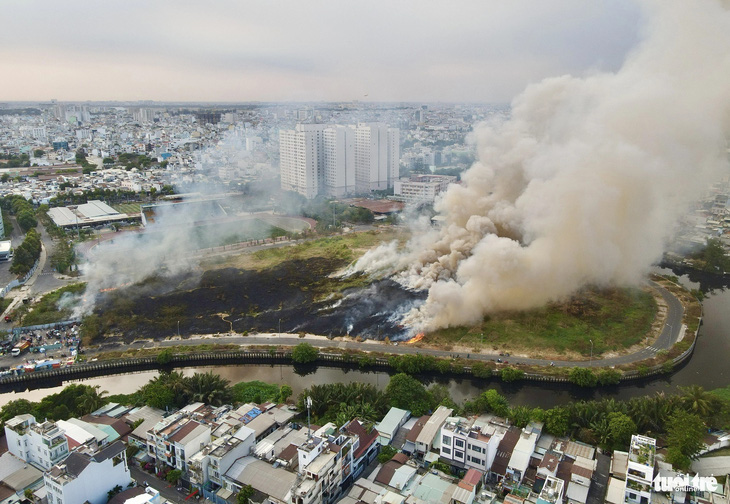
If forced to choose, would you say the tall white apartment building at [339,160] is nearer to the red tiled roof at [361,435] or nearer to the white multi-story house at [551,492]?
the red tiled roof at [361,435]

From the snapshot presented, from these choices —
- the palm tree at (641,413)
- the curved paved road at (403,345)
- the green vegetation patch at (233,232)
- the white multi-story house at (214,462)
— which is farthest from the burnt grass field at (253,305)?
the white multi-story house at (214,462)

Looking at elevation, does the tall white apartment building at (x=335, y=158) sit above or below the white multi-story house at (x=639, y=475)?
above

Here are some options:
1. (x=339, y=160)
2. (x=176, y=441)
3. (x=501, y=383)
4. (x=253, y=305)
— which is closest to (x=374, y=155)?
(x=339, y=160)

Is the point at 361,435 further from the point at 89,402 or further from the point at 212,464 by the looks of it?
the point at 89,402

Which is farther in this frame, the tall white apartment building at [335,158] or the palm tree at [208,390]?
the tall white apartment building at [335,158]

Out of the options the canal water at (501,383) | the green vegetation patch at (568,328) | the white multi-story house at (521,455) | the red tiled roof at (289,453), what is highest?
the red tiled roof at (289,453)

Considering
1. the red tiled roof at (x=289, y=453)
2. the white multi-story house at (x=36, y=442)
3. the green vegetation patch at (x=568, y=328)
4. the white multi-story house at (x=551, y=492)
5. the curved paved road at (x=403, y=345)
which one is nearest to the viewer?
the white multi-story house at (x=551, y=492)

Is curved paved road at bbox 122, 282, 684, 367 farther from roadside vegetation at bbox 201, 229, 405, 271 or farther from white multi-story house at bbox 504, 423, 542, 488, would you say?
roadside vegetation at bbox 201, 229, 405, 271
